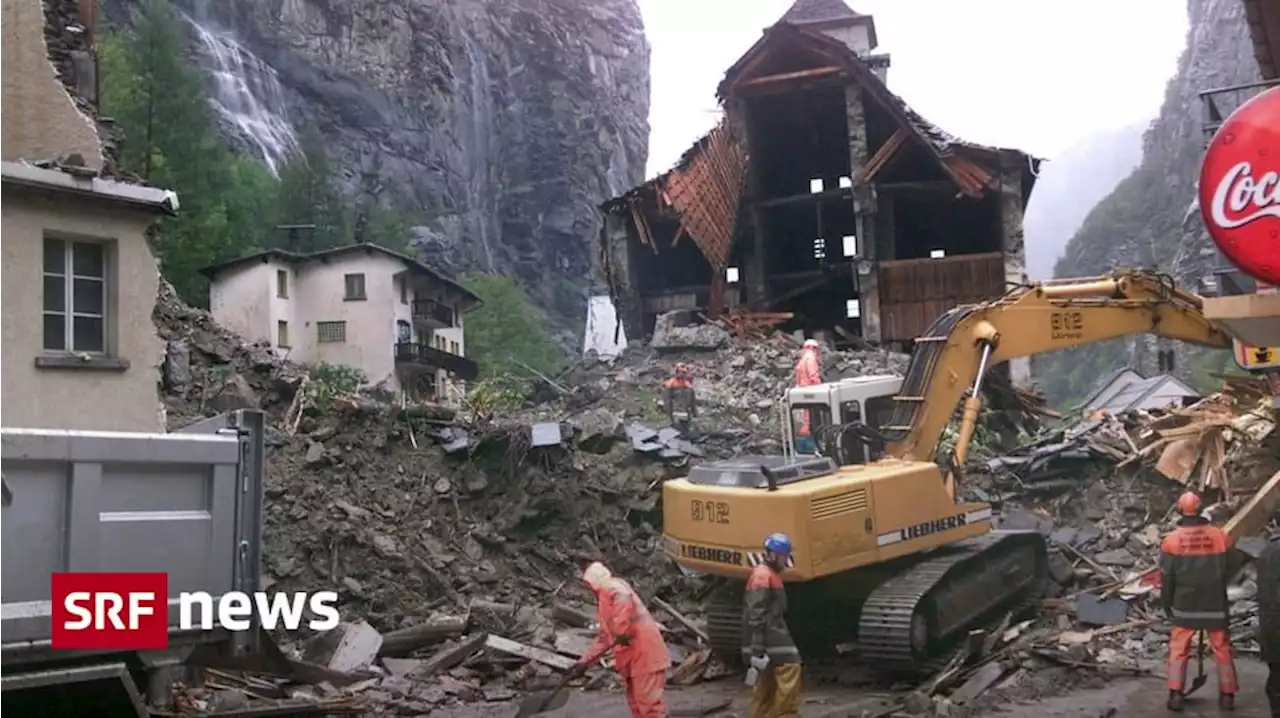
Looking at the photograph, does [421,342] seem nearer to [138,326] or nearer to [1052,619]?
[138,326]

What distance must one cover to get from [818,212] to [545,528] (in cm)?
1611

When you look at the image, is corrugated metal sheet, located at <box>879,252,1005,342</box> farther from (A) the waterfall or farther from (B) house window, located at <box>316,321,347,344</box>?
(A) the waterfall

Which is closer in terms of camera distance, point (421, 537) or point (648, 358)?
point (421, 537)

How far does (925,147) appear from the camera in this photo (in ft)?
84.4

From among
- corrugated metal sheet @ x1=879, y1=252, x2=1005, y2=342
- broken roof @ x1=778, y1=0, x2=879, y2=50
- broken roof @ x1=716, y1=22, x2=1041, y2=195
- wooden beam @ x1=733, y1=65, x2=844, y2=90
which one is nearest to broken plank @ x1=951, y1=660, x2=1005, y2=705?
corrugated metal sheet @ x1=879, y1=252, x2=1005, y2=342

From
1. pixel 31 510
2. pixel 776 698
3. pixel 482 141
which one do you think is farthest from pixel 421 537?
pixel 482 141

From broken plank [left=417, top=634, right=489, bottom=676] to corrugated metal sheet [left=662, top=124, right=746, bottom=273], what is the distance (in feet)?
54.6

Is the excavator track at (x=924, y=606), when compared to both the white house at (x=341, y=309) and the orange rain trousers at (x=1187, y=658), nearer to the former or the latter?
the orange rain trousers at (x=1187, y=658)

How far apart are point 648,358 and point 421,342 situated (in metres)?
20.9

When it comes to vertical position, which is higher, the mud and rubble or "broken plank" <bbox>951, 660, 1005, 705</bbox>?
the mud and rubble

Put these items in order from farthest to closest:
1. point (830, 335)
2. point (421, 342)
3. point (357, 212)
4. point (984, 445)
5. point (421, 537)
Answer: point (357, 212)
point (421, 342)
point (830, 335)
point (984, 445)
point (421, 537)

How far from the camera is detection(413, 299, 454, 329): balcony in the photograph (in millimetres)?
42469

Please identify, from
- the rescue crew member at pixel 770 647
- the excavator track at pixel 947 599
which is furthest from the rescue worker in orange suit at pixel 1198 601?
the rescue crew member at pixel 770 647

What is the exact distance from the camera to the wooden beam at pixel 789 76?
26.6 metres
